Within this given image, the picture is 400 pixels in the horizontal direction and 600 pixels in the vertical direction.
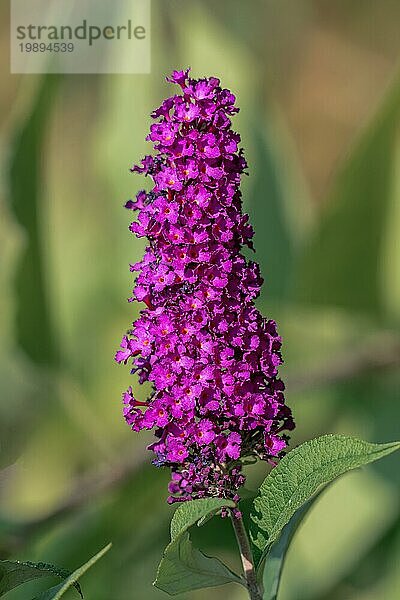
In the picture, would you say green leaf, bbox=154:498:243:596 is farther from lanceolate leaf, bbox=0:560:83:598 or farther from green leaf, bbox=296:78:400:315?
green leaf, bbox=296:78:400:315

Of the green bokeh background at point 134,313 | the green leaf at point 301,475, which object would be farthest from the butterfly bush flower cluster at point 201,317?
the green bokeh background at point 134,313

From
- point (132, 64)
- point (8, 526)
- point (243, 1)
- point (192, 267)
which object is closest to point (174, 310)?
point (192, 267)

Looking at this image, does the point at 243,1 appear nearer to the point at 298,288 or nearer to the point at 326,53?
the point at 326,53

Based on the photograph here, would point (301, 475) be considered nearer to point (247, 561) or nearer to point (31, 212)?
point (247, 561)

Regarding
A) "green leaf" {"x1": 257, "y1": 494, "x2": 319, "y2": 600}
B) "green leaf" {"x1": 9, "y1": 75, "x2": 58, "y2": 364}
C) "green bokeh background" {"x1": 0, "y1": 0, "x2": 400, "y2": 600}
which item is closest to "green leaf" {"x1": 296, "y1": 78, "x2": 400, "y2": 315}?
"green bokeh background" {"x1": 0, "y1": 0, "x2": 400, "y2": 600}

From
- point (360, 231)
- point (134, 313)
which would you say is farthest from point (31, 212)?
point (360, 231)

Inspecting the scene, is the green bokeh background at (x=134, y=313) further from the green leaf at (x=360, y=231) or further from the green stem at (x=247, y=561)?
the green stem at (x=247, y=561)
